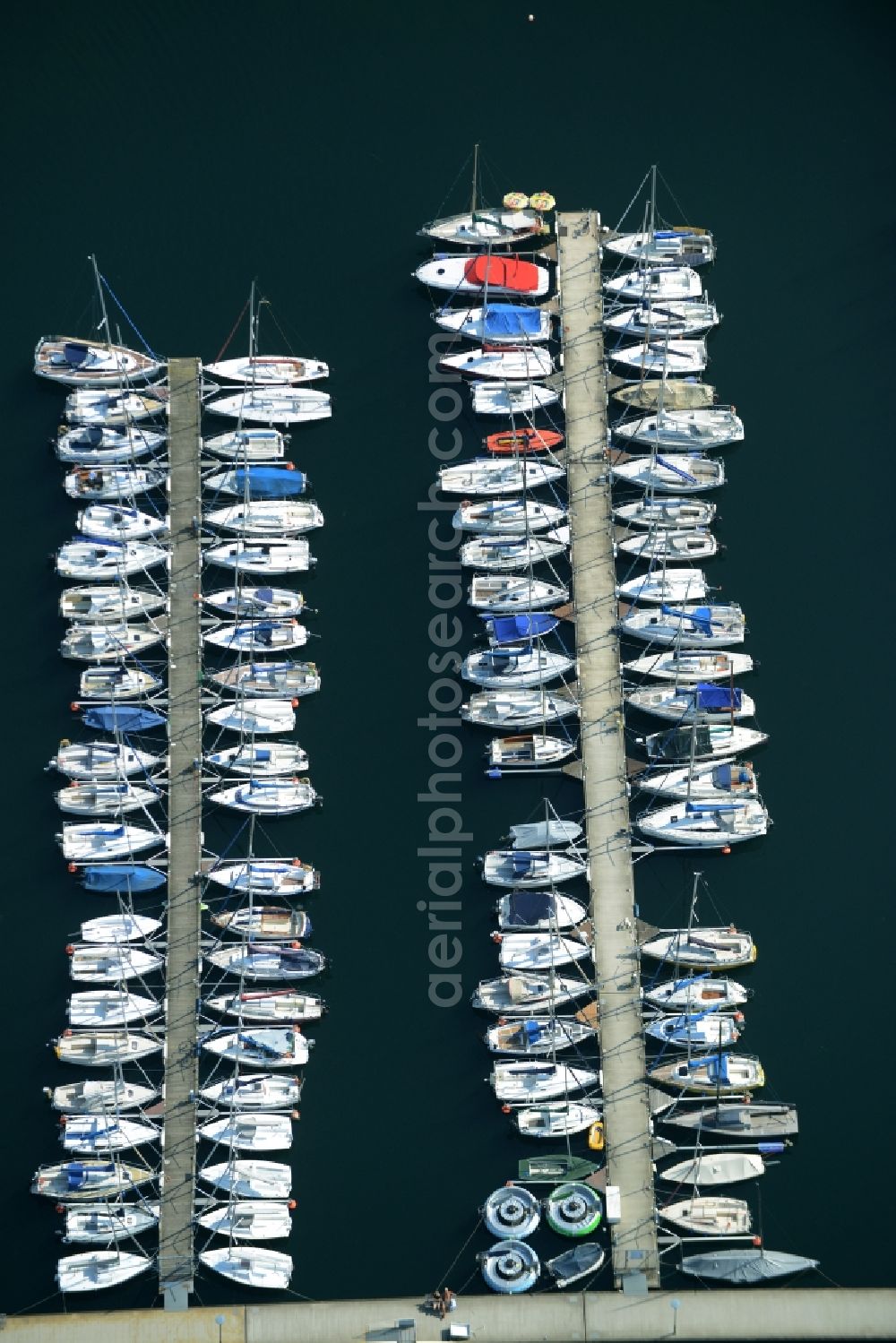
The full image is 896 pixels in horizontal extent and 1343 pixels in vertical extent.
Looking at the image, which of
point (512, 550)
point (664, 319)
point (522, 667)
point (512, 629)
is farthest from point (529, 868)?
point (664, 319)

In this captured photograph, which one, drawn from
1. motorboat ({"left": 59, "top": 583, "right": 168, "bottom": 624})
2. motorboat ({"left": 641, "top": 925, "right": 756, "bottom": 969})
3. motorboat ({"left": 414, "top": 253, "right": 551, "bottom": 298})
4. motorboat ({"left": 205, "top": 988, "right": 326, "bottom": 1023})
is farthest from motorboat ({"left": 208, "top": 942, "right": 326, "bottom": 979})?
motorboat ({"left": 414, "top": 253, "right": 551, "bottom": 298})

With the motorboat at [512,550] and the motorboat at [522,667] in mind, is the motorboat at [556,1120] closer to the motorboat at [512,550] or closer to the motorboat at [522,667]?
the motorboat at [522,667]

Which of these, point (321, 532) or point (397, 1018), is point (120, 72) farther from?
point (397, 1018)

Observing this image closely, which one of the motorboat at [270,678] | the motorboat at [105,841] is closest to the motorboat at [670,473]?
the motorboat at [270,678]

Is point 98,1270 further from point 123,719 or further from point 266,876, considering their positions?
point 123,719

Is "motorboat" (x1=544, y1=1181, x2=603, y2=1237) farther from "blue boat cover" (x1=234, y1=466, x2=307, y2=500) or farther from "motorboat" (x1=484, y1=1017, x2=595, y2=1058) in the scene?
"blue boat cover" (x1=234, y1=466, x2=307, y2=500)

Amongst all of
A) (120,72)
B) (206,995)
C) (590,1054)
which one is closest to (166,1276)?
(206,995)
